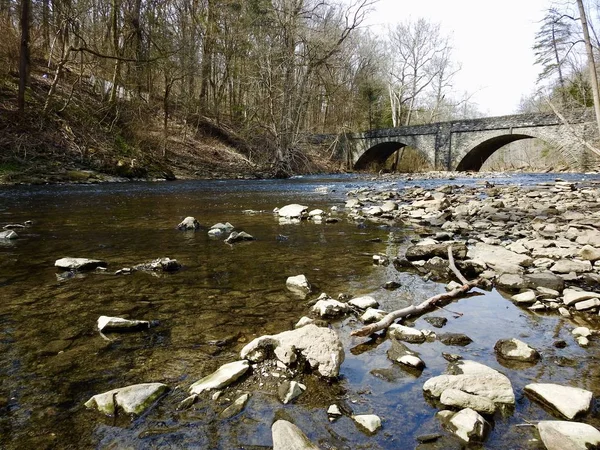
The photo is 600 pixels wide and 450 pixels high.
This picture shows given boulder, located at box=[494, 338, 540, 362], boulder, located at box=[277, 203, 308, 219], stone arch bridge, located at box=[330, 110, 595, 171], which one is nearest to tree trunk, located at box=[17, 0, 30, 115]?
boulder, located at box=[277, 203, 308, 219]

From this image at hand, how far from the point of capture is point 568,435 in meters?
1.25

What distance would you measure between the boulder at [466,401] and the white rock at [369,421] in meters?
0.30

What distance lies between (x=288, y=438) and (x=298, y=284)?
A: 5.86ft

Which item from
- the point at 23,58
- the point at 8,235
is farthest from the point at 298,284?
the point at 23,58

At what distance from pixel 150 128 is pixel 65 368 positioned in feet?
60.1

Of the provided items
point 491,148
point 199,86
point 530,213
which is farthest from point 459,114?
point 530,213

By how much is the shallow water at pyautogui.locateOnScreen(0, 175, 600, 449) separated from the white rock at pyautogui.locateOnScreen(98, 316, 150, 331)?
50 mm

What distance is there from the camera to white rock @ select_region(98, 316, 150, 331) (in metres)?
2.13

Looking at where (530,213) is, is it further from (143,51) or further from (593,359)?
(143,51)

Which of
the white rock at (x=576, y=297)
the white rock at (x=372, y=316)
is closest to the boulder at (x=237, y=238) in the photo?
the white rock at (x=372, y=316)

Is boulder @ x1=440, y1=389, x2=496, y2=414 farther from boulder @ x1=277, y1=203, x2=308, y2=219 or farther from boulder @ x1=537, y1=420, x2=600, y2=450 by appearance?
boulder @ x1=277, y1=203, x2=308, y2=219

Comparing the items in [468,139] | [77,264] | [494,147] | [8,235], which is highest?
[468,139]

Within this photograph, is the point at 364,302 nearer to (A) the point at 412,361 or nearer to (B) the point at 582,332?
(A) the point at 412,361

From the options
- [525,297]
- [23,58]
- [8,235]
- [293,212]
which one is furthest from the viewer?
[23,58]
